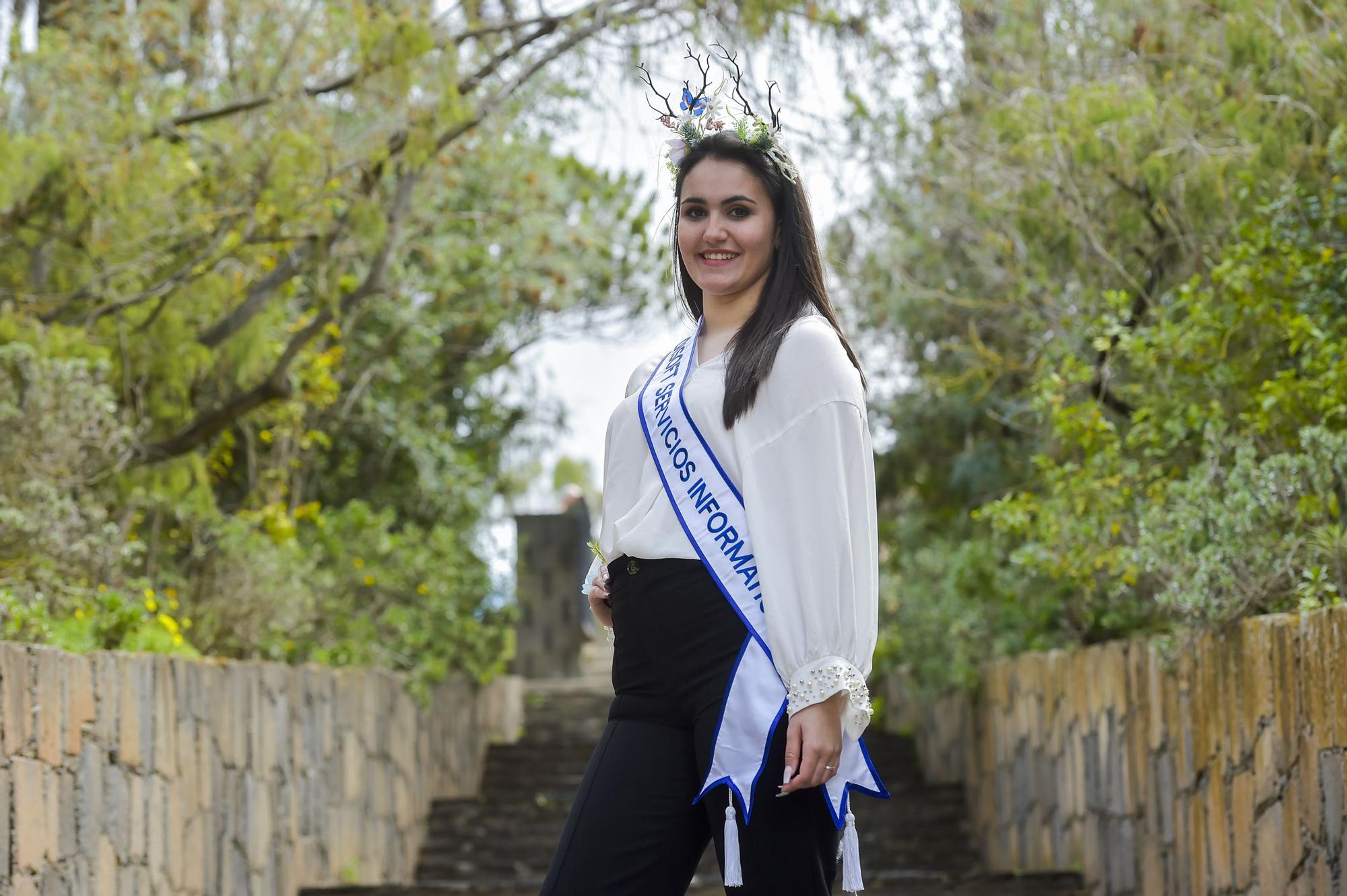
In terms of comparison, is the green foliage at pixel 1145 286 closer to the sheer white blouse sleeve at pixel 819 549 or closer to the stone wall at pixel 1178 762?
the stone wall at pixel 1178 762

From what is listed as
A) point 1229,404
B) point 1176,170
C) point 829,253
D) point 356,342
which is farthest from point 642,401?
point 356,342

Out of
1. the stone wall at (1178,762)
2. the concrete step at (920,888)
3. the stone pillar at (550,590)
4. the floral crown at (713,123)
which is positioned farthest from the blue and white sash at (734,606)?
the stone pillar at (550,590)

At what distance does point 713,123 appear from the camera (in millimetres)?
2201

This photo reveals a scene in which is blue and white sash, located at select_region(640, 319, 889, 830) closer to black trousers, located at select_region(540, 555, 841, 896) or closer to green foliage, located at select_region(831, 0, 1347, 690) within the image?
black trousers, located at select_region(540, 555, 841, 896)

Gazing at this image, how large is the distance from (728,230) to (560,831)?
611 centimetres

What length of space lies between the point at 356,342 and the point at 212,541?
10.1 ft

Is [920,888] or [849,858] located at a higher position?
[849,858]

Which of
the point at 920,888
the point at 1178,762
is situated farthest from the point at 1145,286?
the point at 920,888

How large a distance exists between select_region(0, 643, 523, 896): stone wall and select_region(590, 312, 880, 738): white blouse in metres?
2.07

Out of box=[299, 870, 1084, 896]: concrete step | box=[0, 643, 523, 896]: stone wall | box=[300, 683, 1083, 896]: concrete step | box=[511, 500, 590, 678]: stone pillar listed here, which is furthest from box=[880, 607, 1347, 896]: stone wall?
box=[511, 500, 590, 678]: stone pillar

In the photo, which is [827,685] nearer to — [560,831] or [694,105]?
[694,105]

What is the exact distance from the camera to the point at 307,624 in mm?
6871

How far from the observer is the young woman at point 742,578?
1.91 metres

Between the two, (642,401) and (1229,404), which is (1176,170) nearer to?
(1229,404)
